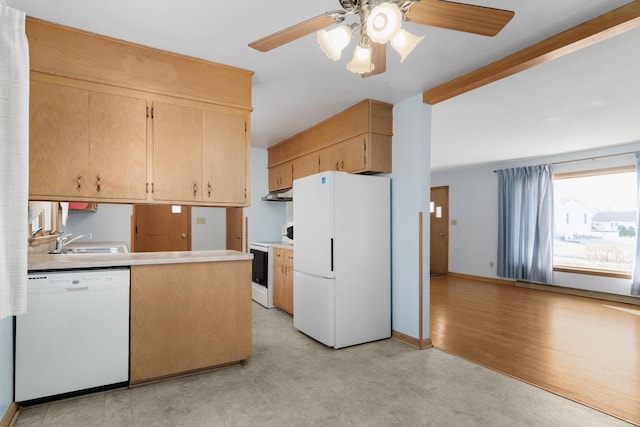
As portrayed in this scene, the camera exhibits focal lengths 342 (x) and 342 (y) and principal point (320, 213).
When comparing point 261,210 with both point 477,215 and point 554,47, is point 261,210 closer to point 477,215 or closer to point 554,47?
point 554,47

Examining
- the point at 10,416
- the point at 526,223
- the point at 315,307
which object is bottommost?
the point at 10,416

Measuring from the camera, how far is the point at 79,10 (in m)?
2.07

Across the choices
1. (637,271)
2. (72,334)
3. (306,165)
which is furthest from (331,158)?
(637,271)

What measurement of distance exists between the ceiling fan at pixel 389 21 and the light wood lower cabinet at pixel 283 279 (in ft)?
9.50

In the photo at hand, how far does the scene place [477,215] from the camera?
739 centimetres

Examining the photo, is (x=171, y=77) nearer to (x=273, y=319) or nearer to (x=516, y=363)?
(x=273, y=319)

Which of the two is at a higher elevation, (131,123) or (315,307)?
(131,123)

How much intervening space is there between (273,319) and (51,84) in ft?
10.1

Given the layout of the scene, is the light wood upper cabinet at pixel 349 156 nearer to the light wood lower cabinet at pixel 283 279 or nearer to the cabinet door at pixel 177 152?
the light wood lower cabinet at pixel 283 279

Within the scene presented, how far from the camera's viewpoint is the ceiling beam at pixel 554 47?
6.40 ft

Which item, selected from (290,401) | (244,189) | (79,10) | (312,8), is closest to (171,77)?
(79,10)

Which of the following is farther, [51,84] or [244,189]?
[244,189]

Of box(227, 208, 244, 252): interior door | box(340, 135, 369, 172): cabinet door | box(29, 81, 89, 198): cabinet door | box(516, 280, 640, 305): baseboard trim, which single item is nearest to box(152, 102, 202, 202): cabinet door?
box(29, 81, 89, 198): cabinet door

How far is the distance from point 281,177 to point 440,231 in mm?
4650
